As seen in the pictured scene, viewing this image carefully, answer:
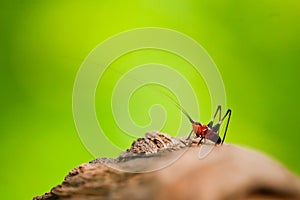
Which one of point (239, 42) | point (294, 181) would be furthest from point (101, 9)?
point (294, 181)

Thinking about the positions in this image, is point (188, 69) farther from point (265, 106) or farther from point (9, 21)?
A: point (9, 21)

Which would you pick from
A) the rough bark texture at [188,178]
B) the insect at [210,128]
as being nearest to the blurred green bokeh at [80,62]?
the insect at [210,128]

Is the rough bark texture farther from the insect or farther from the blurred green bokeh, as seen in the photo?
the blurred green bokeh

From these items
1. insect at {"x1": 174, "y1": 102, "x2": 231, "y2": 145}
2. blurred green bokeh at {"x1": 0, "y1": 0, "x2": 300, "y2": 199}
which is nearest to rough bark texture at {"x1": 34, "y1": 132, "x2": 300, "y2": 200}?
insect at {"x1": 174, "y1": 102, "x2": 231, "y2": 145}

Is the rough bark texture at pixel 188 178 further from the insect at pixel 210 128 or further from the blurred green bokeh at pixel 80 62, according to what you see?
the blurred green bokeh at pixel 80 62

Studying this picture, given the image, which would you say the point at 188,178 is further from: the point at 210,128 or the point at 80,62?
the point at 80,62
